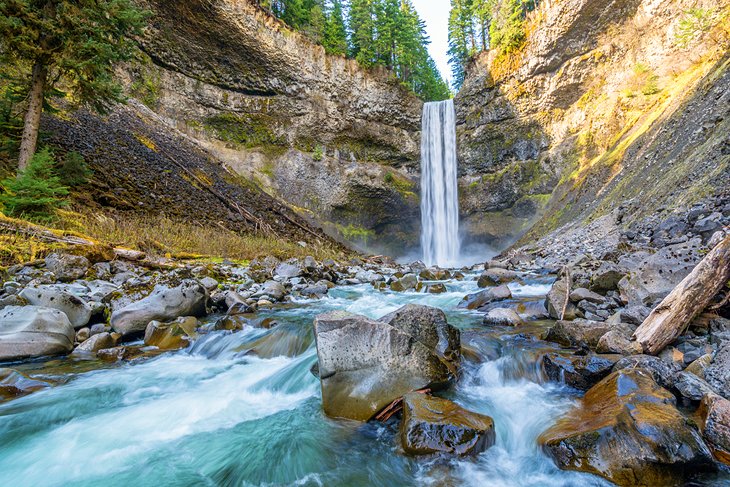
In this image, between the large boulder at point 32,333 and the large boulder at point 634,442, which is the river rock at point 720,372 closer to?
the large boulder at point 634,442

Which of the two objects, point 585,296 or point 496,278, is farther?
point 496,278

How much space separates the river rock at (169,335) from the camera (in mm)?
4840

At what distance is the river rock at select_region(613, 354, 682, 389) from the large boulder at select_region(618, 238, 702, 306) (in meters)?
1.68

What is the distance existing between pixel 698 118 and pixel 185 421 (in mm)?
16744

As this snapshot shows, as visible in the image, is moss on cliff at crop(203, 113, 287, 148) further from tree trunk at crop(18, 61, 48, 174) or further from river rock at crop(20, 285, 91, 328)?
river rock at crop(20, 285, 91, 328)

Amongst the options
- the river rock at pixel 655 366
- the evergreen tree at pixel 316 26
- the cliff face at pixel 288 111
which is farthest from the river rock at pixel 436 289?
the evergreen tree at pixel 316 26

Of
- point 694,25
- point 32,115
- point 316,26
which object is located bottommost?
point 32,115

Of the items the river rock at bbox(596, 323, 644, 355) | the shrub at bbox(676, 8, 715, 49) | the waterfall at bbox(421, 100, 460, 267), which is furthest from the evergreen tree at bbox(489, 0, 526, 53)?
the river rock at bbox(596, 323, 644, 355)

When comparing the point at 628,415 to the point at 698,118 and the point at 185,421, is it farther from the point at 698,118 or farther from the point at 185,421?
the point at 698,118

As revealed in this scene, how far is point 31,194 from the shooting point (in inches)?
293

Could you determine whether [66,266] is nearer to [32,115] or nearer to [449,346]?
[32,115]

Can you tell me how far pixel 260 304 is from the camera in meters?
6.89

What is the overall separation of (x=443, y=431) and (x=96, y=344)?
15.1 ft

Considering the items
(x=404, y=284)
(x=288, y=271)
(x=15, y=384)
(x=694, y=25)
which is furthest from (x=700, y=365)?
(x=694, y=25)
